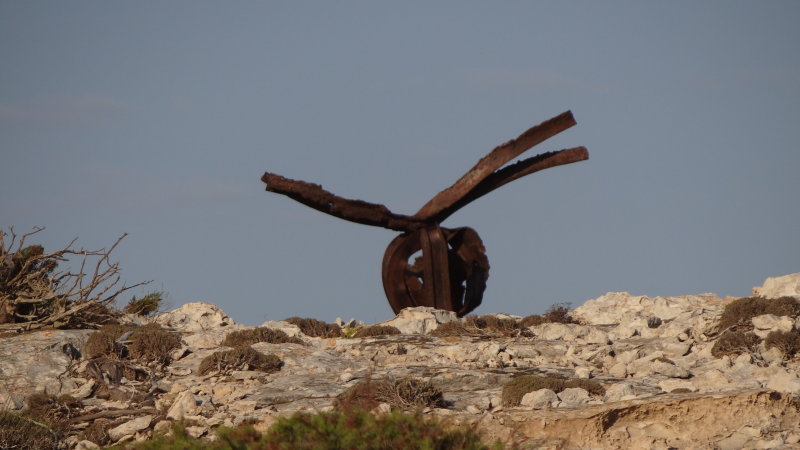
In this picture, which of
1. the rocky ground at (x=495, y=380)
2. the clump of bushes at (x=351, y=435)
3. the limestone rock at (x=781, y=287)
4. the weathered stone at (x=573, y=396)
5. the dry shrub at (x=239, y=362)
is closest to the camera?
the clump of bushes at (x=351, y=435)

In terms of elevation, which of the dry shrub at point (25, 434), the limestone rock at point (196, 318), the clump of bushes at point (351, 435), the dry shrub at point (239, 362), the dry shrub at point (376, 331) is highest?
the limestone rock at point (196, 318)

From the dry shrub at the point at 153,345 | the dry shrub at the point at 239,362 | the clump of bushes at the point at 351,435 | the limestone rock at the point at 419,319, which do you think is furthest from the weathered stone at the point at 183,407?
the limestone rock at the point at 419,319

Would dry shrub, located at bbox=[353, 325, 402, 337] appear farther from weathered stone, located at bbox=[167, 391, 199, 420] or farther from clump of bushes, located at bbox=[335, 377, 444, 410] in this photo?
weathered stone, located at bbox=[167, 391, 199, 420]

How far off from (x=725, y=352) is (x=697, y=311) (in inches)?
128

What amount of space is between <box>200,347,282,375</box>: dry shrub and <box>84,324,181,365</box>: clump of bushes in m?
0.88

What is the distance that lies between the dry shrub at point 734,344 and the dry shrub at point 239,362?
600 cm

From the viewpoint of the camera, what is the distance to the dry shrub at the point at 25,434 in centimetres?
1184

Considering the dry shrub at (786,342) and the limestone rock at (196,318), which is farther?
the limestone rock at (196,318)

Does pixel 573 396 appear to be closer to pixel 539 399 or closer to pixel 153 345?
pixel 539 399

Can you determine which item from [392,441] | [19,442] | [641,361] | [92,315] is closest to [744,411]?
[641,361]

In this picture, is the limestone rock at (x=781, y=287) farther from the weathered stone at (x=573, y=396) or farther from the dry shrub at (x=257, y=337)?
the dry shrub at (x=257, y=337)

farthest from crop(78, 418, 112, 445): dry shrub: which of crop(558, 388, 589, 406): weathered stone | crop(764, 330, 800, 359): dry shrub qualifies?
crop(764, 330, 800, 359): dry shrub

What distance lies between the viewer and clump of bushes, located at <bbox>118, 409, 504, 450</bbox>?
877cm

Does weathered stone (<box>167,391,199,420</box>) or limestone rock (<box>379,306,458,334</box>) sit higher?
limestone rock (<box>379,306,458,334</box>)
